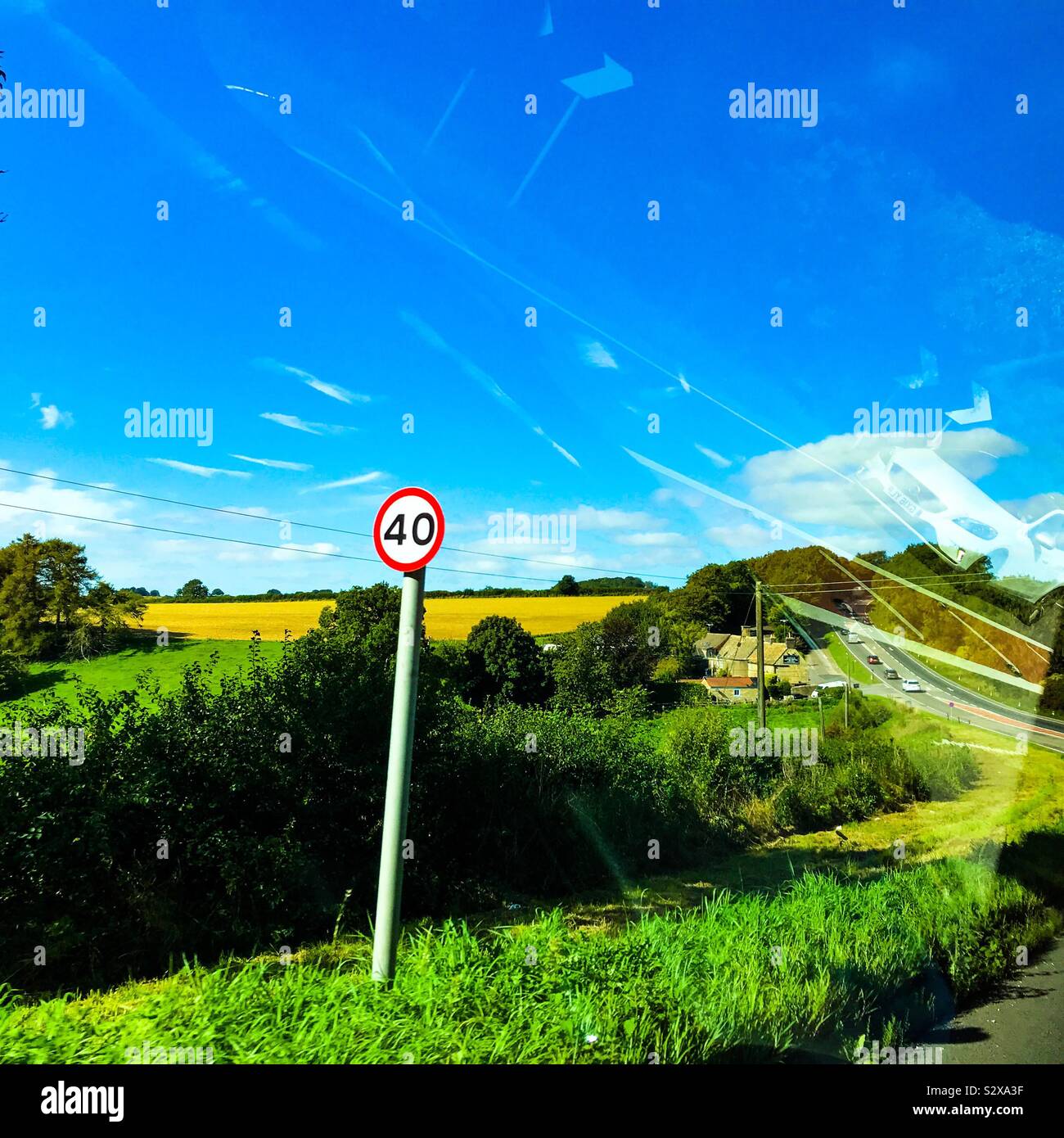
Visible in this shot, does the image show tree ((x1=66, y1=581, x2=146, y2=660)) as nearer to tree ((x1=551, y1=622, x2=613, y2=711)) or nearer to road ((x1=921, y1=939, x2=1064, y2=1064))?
road ((x1=921, y1=939, x2=1064, y2=1064))

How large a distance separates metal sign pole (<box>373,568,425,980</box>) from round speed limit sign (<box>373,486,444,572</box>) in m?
0.25

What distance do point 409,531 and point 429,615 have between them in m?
46.2

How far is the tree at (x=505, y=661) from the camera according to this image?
47031mm

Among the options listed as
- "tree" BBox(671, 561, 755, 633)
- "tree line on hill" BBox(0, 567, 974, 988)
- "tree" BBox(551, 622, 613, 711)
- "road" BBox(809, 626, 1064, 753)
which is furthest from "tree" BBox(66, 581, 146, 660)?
"tree" BBox(671, 561, 755, 633)

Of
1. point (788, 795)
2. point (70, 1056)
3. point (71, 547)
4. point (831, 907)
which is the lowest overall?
point (788, 795)

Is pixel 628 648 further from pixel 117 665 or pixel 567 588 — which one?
pixel 117 665

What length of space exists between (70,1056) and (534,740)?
10.9 metres

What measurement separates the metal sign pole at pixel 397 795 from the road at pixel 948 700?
9422 mm

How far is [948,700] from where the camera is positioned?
1451cm

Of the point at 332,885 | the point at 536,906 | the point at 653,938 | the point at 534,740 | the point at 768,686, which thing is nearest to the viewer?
the point at 653,938

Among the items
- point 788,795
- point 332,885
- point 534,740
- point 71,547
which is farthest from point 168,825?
point 71,547

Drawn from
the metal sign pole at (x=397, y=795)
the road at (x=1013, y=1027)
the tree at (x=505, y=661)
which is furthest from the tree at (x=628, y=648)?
the metal sign pole at (x=397, y=795)
